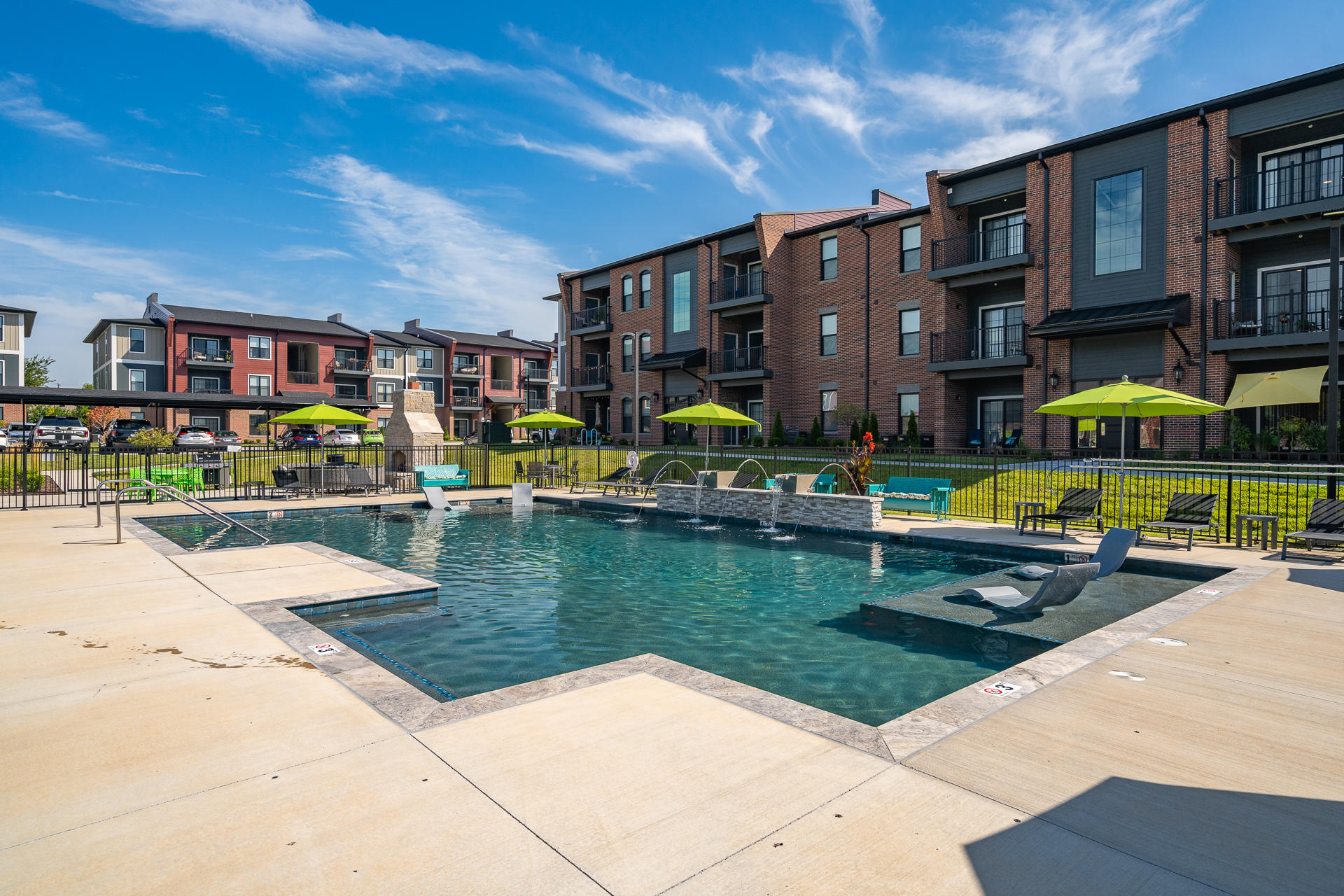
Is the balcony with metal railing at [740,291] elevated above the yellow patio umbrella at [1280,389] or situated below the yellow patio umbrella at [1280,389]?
above

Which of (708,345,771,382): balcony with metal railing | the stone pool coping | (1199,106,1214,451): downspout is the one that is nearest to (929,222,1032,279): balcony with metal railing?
(1199,106,1214,451): downspout

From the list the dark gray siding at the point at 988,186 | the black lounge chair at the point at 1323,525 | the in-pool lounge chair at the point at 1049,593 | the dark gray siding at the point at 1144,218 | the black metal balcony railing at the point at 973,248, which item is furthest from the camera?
the black metal balcony railing at the point at 973,248

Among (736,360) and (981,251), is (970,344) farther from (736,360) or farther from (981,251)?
(736,360)

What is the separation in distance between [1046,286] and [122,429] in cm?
4870

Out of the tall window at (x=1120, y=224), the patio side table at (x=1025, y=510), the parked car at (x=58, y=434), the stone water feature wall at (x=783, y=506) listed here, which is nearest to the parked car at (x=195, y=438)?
the parked car at (x=58, y=434)

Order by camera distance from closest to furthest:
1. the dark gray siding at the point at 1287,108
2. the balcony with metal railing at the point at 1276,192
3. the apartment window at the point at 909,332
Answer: the dark gray siding at the point at 1287,108
the balcony with metal railing at the point at 1276,192
the apartment window at the point at 909,332

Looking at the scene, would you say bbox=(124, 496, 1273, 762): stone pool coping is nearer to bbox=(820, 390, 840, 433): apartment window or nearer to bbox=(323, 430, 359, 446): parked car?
bbox=(820, 390, 840, 433): apartment window

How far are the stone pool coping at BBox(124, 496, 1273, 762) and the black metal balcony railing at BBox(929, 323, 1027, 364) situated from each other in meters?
19.3

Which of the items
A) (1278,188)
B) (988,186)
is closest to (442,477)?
(988,186)

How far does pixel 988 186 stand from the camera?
81.9 feet

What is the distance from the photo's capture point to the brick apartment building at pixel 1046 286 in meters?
19.5

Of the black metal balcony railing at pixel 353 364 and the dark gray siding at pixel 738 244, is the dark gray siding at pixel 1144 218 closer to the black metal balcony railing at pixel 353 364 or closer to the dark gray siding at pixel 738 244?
the dark gray siding at pixel 738 244

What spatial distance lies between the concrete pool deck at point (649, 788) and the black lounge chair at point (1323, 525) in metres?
5.67

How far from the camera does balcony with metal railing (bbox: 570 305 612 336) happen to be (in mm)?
39875
